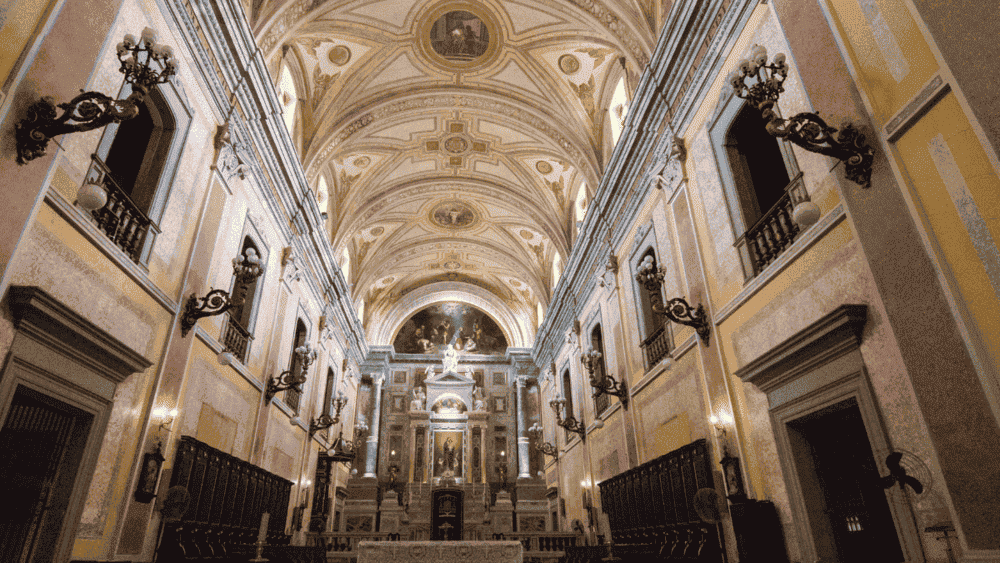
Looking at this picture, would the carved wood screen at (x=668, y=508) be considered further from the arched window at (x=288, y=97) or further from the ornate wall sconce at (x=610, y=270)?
the arched window at (x=288, y=97)

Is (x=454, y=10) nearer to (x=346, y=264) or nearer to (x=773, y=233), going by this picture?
(x=773, y=233)

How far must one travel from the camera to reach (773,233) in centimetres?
635

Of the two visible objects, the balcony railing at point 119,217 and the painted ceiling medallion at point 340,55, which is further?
the painted ceiling medallion at point 340,55

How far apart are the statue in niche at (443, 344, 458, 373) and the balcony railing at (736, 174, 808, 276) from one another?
1851 cm

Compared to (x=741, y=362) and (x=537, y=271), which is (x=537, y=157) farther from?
(x=741, y=362)

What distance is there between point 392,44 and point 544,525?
1657 centimetres

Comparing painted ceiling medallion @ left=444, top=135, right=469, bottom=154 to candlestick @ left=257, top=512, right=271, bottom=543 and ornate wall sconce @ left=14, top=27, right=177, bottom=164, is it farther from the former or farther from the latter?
ornate wall sconce @ left=14, top=27, right=177, bottom=164

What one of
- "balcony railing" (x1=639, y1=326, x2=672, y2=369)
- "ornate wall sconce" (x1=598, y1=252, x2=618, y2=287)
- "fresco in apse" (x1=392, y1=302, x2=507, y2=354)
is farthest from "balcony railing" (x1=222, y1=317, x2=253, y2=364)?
"fresco in apse" (x1=392, y1=302, x2=507, y2=354)

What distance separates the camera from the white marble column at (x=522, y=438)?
72.4 feet

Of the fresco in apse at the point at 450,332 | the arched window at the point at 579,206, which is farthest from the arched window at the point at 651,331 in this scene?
the fresco in apse at the point at 450,332

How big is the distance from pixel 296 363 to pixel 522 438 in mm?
11697

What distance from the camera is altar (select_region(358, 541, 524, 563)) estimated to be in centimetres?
832

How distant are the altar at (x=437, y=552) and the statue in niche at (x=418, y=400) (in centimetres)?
1509

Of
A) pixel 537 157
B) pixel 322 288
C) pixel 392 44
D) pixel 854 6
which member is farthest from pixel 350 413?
pixel 854 6
